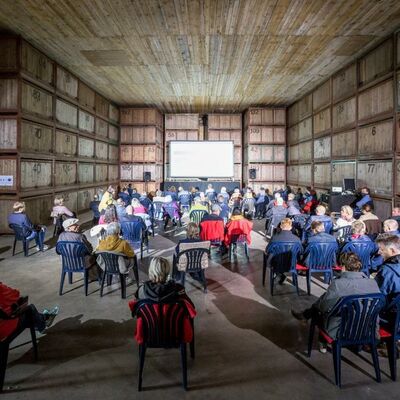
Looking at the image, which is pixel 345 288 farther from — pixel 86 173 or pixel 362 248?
pixel 86 173

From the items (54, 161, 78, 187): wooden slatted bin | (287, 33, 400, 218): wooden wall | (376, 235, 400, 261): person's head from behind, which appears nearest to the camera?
(376, 235, 400, 261): person's head from behind

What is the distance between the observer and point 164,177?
65.9ft

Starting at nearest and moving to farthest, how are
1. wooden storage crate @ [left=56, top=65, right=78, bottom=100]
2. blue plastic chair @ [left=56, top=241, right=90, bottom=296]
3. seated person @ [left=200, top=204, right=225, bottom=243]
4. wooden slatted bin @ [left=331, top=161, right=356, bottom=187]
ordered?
blue plastic chair @ [left=56, top=241, right=90, bottom=296], seated person @ [left=200, top=204, right=225, bottom=243], wooden slatted bin @ [left=331, top=161, right=356, bottom=187], wooden storage crate @ [left=56, top=65, right=78, bottom=100]

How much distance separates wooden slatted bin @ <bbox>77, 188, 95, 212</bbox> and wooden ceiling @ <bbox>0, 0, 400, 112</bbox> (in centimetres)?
444

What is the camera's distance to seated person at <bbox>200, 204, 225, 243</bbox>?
680 cm

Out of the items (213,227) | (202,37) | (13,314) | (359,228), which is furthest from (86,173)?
(13,314)

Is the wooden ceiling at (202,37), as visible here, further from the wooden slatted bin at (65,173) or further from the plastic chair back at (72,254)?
the plastic chair back at (72,254)

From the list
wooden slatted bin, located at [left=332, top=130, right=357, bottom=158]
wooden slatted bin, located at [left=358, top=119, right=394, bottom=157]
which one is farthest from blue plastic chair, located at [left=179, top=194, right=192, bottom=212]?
wooden slatted bin, located at [left=358, top=119, right=394, bottom=157]

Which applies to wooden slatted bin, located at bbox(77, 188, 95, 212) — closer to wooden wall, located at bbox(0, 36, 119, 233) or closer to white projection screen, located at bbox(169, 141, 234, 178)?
wooden wall, located at bbox(0, 36, 119, 233)

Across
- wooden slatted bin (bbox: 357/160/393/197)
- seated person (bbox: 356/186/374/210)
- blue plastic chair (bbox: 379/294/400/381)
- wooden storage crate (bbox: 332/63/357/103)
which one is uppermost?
wooden storage crate (bbox: 332/63/357/103)

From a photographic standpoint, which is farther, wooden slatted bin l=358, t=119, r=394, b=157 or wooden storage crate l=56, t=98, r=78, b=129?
wooden storage crate l=56, t=98, r=78, b=129

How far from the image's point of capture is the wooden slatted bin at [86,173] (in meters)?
13.8

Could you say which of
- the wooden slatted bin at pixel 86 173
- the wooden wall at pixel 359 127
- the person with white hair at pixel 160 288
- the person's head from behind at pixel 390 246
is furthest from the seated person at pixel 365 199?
the wooden slatted bin at pixel 86 173

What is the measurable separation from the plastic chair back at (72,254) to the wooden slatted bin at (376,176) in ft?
25.2
